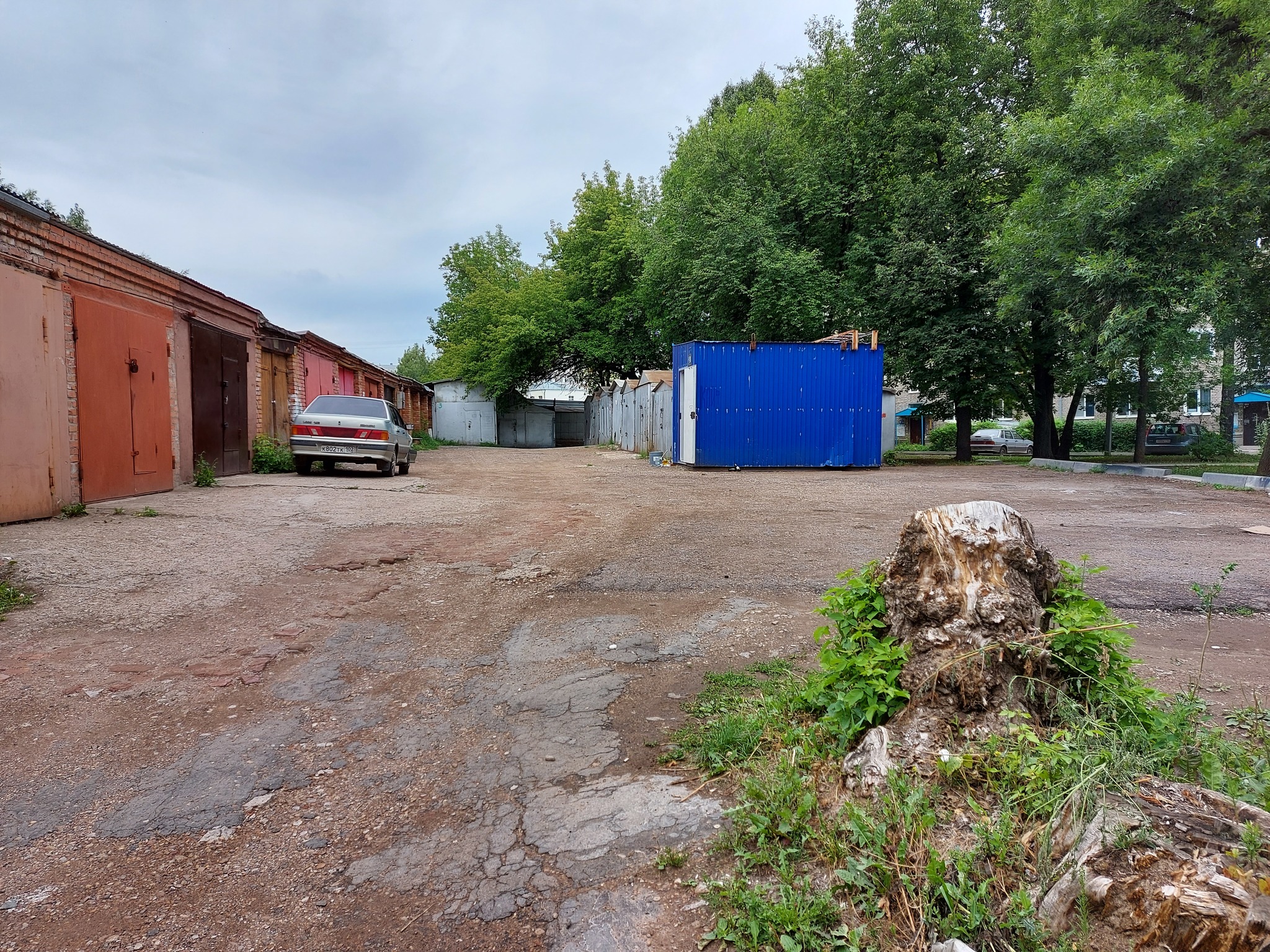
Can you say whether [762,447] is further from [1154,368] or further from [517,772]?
[517,772]

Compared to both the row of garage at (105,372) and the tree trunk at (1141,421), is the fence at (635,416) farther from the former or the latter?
the tree trunk at (1141,421)

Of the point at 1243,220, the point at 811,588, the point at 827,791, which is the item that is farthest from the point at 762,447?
the point at 827,791

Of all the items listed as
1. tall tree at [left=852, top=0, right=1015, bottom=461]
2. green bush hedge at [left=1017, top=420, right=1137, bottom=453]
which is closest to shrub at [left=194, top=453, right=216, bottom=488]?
tall tree at [left=852, top=0, right=1015, bottom=461]

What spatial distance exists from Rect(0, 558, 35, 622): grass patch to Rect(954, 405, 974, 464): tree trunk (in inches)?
848

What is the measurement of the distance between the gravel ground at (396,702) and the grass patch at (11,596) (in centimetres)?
12

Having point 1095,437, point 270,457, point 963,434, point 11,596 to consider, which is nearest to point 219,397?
point 270,457

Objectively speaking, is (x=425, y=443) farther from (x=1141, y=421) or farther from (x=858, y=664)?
(x=858, y=664)

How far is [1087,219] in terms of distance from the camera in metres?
12.6

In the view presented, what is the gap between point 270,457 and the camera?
13.6 meters

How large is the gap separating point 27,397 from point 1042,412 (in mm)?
23669

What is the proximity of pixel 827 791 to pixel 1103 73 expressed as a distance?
15923mm

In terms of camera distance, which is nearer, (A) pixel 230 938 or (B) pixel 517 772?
(A) pixel 230 938

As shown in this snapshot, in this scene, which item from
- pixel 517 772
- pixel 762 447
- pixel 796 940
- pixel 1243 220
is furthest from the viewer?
pixel 762 447

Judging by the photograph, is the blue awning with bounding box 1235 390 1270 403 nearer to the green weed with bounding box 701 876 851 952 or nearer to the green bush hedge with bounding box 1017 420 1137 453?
the green bush hedge with bounding box 1017 420 1137 453
